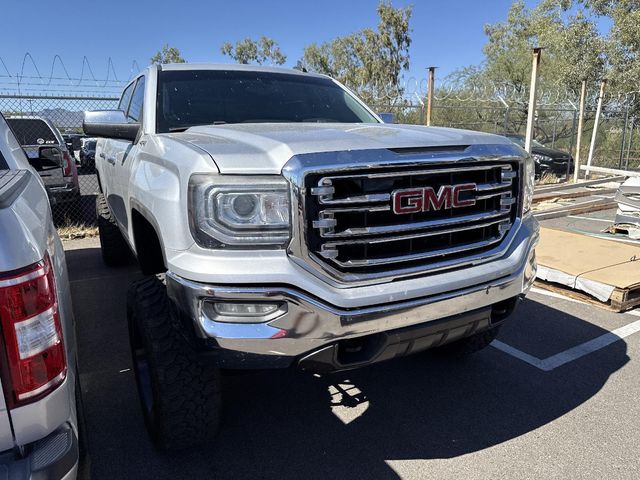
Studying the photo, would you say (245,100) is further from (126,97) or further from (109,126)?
(126,97)

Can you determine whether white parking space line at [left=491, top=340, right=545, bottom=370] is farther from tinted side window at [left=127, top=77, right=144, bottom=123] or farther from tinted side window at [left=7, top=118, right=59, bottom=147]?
tinted side window at [left=7, top=118, right=59, bottom=147]

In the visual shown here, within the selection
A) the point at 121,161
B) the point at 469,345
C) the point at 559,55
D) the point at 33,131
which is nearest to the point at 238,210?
the point at 121,161

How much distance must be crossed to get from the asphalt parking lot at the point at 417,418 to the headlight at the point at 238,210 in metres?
1.23

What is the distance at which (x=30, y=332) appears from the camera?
141 cm

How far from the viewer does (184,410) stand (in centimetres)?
234

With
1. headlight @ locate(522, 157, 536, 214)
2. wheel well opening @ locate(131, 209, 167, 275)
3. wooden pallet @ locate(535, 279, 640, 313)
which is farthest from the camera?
wooden pallet @ locate(535, 279, 640, 313)

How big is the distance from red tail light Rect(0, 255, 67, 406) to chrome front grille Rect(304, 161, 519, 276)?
0.97 metres

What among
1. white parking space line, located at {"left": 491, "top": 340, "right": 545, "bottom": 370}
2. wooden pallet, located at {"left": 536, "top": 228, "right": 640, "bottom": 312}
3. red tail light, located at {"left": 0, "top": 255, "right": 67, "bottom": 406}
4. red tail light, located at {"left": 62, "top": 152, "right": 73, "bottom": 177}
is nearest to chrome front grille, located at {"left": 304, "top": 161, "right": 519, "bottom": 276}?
red tail light, located at {"left": 0, "top": 255, "right": 67, "bottom": 406}

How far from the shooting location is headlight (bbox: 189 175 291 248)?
6.58 feet

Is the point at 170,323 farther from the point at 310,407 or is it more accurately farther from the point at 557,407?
the point at 557,407

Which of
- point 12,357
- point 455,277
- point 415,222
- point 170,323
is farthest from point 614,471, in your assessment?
point 12,357

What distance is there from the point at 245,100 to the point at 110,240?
2979 millimetres

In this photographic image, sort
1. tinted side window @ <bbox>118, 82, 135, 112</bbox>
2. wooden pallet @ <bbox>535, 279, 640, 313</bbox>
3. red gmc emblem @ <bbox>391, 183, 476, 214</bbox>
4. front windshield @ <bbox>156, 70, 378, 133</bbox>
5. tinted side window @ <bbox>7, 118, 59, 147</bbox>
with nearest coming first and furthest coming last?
red gmc emblem @ <bbox>391, 183, 476, 214</bbox> < front windshield @ <bbox>156, 70, 378, 133</bbox> < wooden pallet @ <bbox>535, 279, 640, 313</bbox> < tinted side window @ <bbox>118, 82, 135, 112</bbox> < tinted side window @ <bbox>7, 118, 59, 147</bbox>

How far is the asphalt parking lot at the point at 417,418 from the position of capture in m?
2.51
